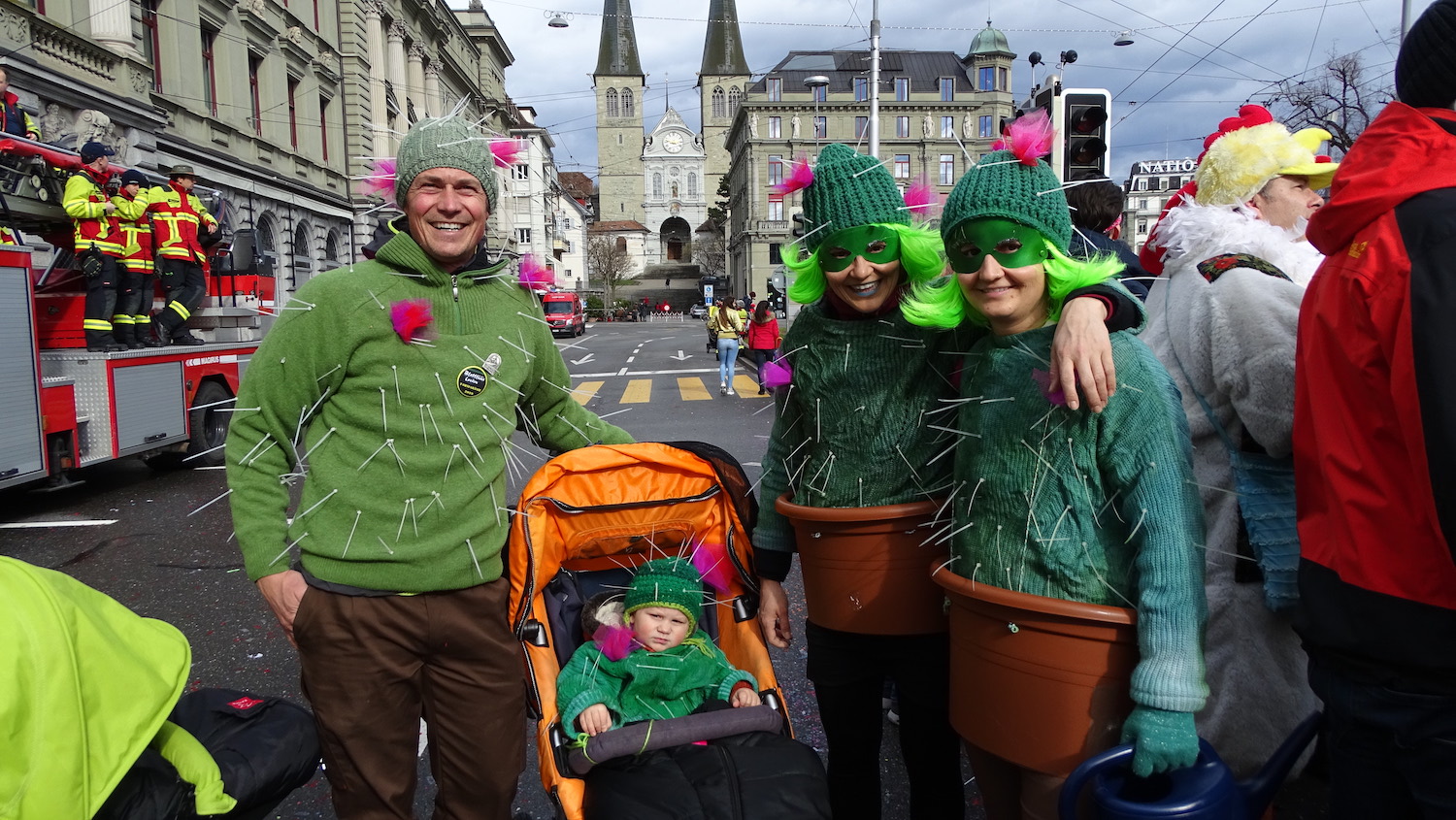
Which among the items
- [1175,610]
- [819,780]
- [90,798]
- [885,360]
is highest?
[885,360]

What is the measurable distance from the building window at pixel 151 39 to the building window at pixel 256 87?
13.9 feet

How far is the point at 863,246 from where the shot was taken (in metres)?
2.13

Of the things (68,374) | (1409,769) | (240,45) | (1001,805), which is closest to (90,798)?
(1001,805)

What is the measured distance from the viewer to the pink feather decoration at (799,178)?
7.41ft

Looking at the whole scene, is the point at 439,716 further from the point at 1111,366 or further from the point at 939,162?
the point at 939,162

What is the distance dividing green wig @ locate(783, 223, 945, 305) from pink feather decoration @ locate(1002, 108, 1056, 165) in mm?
296

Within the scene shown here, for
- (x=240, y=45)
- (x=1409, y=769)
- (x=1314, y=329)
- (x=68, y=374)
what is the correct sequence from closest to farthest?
1. (x=1409, y=769)
2. (x=1314, y=329)
3. (x=68, y=374)
4. (x=240, y=45)

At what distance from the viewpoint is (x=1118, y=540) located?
5.88ft

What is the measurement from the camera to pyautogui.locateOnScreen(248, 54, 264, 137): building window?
24656mm

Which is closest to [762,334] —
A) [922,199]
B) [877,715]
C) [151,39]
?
[922,199]

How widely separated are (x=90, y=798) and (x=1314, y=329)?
227 cm

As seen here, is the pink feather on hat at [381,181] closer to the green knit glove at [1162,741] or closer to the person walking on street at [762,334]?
the green knit glove at [1162,741]

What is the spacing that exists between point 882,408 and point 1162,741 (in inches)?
37.5

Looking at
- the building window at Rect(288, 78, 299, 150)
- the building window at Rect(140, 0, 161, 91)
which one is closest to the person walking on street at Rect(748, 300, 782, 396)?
the building window at Rect(140, 0, 161, 91)
